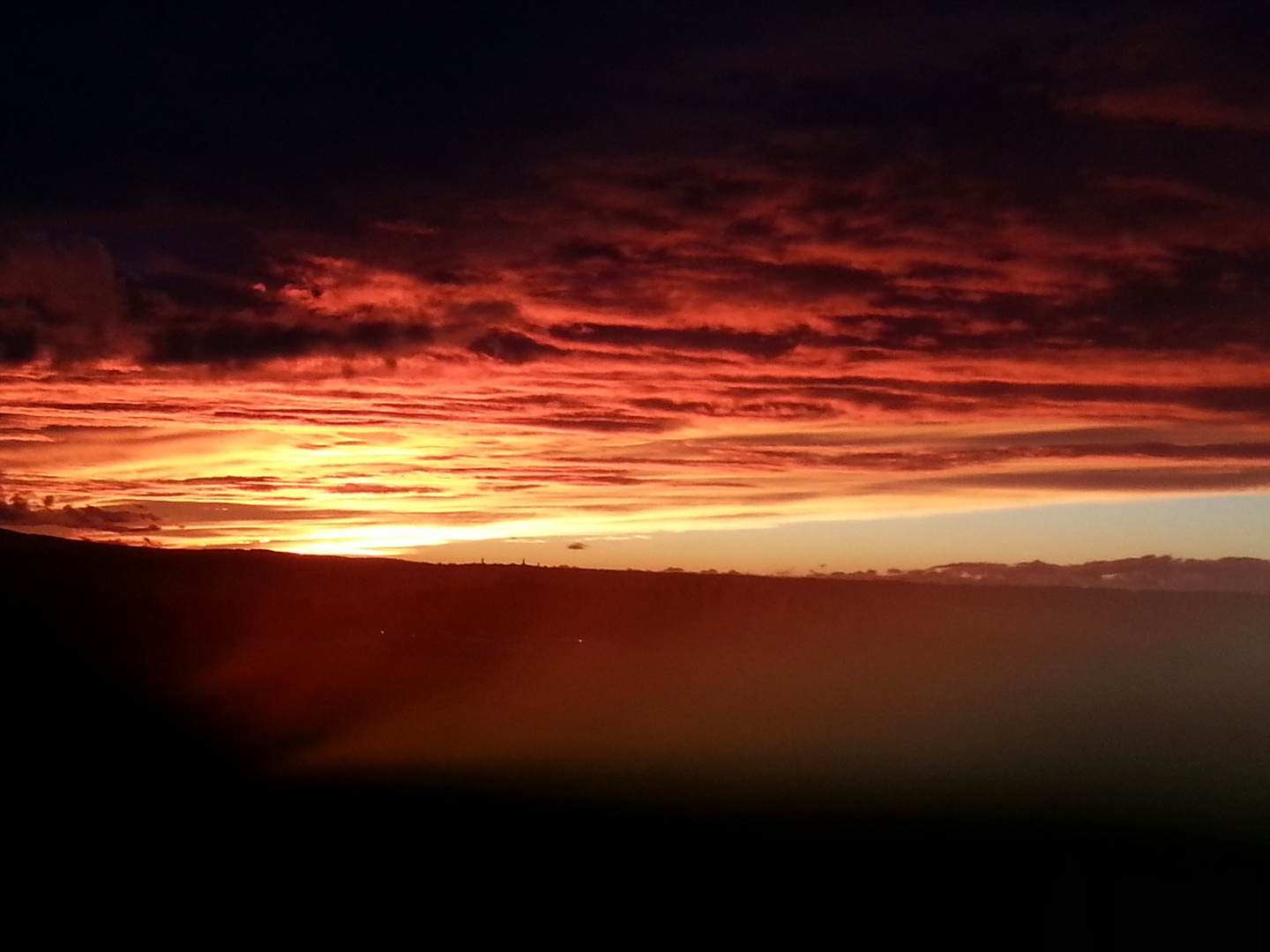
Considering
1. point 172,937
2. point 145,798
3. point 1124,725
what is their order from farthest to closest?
point 1124,725, point 145,798, point 172,937

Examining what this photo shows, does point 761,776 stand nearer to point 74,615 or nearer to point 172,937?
point 172,937

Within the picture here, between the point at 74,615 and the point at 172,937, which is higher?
the point at 74,615

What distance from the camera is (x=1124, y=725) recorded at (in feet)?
90.4

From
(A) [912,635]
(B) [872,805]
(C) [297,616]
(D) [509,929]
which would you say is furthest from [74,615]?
(D) [509,929]

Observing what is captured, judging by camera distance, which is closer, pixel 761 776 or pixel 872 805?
pixel 872 805

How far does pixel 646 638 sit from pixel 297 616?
25409mm

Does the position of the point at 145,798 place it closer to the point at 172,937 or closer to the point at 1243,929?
the point at 172,937

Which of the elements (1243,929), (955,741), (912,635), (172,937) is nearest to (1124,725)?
(955,741)

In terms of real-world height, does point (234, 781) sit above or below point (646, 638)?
below

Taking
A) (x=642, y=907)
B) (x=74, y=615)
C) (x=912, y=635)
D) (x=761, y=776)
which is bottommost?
(x=642, y=907)

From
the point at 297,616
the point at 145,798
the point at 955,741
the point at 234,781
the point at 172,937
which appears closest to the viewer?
the point at 172,937

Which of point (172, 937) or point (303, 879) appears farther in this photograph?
point (303, 879)

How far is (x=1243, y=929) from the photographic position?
11.6 metres

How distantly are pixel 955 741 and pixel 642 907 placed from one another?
45.4 ft
